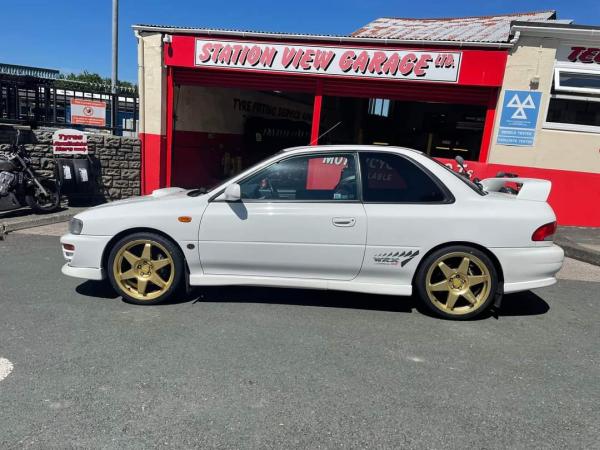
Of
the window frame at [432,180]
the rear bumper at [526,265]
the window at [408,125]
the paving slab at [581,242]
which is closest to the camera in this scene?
the rear bumper at [526,265]

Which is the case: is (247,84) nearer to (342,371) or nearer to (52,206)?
→ (52,206)

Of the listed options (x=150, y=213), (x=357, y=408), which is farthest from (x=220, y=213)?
(x=357, y=408)

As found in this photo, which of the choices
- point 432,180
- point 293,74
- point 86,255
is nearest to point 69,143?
point 293,74

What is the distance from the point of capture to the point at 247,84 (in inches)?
386

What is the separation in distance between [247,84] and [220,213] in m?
6.23

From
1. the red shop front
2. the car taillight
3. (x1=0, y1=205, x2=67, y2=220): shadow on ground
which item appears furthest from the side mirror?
(x1=0, y1=205, x2=67, y2=220): shadow on ground

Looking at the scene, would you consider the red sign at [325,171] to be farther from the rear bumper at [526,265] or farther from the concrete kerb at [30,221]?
the concrete kerb at [30,221]

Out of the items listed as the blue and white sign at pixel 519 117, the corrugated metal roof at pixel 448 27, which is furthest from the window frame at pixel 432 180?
the corrugated metal roof at pixel 448 27

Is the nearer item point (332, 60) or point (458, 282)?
point (458, 282)

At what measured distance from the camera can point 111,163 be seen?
991cm

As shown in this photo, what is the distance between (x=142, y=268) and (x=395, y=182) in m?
2.53

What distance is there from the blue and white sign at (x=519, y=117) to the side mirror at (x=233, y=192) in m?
6.62

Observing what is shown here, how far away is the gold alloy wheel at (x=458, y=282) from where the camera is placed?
13.8ft

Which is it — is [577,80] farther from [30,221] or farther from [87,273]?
[30,221]
